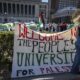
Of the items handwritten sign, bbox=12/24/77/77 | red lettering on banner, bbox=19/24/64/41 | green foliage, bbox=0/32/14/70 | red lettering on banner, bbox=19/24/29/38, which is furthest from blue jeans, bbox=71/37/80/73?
green foliage, bbox=0/32/14/70

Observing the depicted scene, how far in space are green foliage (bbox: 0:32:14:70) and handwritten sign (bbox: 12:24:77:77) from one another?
0.92 meters

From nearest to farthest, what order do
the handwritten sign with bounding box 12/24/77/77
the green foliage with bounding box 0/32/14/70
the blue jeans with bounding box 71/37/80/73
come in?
the handwritten sign with bounding box 12/24/77/77
the blue jeans with bounding box 71/37/80/73
the green foliage with bounding box 0/32/14/70

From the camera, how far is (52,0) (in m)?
110

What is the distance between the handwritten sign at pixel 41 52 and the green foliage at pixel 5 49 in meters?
0.92

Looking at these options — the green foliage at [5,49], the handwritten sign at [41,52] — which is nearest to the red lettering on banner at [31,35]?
the handwritten sign at [41,52]

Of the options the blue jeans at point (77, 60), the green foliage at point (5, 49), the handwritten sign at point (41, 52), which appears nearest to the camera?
the handwritten sign at point (41, 52)

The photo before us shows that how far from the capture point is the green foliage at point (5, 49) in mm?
10010

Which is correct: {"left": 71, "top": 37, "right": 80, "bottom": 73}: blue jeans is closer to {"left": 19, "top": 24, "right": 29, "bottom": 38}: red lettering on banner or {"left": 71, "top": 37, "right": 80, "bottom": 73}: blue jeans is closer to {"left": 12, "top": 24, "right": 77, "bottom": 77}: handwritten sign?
{"left": 12, "top": 24, "right": 77, "bottom": 77}: handwritten sign

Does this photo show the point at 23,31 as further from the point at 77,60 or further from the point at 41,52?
the point at 77,60

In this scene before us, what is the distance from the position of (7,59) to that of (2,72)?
791 millimetres

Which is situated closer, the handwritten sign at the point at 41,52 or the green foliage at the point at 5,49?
the handwritten sign at the point at 41,52

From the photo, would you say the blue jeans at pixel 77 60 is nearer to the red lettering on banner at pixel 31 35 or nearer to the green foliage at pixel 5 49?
the red lettering on banner at pixel 31 35

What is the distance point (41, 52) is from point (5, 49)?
3.94 feet

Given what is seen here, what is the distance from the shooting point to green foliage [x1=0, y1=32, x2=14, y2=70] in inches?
394
